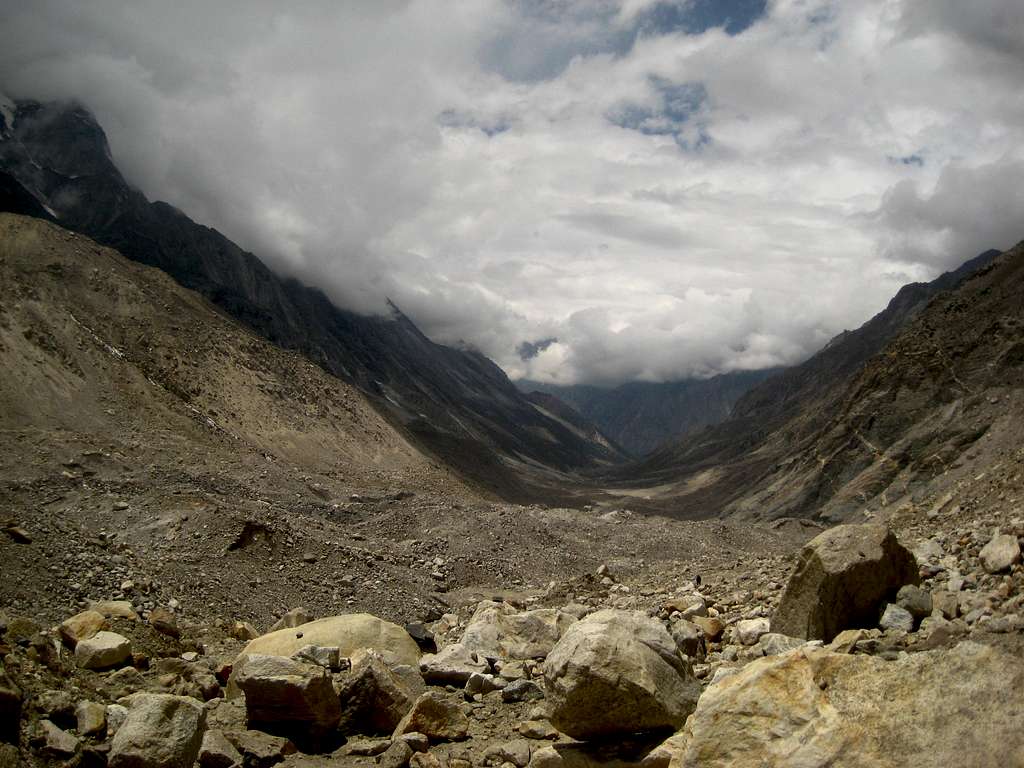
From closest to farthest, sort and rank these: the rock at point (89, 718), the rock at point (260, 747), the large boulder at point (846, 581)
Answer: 1. the rock at point (89, 718)
2. the rock at point (260, 747)
3. the large boulder at point (846, 581)

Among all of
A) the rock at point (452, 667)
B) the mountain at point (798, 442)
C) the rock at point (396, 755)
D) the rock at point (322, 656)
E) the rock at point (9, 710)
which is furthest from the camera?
the mountain at point (798, 442)

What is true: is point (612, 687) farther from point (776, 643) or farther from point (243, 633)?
point (243, 633)

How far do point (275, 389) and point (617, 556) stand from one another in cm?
3833

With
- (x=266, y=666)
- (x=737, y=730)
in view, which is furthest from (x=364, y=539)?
(x=737, y=730)

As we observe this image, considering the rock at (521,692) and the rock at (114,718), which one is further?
the rock at (521,692)

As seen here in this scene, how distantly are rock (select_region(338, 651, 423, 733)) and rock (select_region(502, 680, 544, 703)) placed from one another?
3.66ft

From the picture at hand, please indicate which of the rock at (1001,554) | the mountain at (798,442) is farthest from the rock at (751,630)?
the mountain at (798,442)

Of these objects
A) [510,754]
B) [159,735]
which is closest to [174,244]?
[159,735]

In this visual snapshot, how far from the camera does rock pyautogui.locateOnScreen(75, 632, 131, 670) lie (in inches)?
355

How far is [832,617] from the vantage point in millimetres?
7773

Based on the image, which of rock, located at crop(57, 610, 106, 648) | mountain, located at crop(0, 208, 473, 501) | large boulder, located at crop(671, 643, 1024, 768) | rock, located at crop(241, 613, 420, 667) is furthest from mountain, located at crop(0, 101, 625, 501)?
large boulder, located at crop(671, 643, 1024, 768)

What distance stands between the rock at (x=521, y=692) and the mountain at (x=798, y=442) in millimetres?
41740

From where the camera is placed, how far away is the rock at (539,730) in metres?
7.20

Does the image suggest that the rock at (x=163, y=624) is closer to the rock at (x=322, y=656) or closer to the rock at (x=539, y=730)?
the rock at (x=322, y=656)
